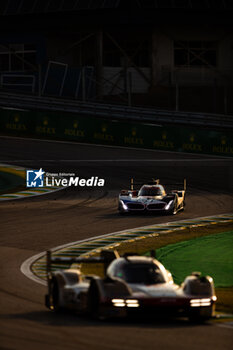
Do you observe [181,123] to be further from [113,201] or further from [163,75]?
[113,201]

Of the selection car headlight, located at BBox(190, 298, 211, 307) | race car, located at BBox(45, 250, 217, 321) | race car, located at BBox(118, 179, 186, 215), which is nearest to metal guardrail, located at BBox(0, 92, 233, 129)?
race car, located at BBox(118, 179, 186, 215)

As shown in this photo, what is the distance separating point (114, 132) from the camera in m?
58.8

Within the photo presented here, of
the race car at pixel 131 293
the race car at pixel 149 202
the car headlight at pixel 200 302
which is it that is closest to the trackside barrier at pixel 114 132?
the race car at pixel 149 202

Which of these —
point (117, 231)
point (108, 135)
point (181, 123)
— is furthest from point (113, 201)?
point (181, 123)

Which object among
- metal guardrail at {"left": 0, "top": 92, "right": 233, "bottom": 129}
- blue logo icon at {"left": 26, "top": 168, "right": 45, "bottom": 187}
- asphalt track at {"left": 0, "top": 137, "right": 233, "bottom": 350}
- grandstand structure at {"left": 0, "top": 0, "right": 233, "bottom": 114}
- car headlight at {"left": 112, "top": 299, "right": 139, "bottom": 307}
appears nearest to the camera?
asphalt track at {"left": 0, "top": 137, "right": 233, "bottom": 350}

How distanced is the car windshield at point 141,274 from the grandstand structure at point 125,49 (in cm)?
5409

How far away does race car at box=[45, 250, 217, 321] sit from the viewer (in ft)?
51.2

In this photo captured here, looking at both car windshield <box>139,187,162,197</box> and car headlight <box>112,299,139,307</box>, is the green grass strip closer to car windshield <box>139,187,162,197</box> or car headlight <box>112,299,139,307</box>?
car windshield <box>139,187,162,197</box>

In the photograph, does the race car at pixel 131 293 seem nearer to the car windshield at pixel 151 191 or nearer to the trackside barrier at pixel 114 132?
the car windshield at pixel 151 191

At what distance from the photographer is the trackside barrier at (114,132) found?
5572 cm

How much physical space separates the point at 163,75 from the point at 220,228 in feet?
139

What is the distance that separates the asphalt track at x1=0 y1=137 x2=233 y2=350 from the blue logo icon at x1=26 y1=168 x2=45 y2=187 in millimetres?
1391

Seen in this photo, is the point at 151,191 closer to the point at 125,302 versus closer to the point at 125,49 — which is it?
the point at 125,302

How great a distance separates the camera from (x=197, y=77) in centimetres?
7362
